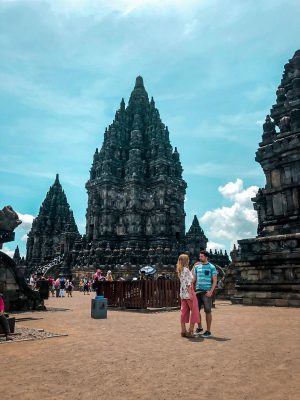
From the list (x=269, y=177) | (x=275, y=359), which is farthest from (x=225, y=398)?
(x=269, y=177)

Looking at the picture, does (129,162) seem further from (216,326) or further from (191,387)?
(191,387)

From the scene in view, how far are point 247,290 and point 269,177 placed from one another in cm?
595

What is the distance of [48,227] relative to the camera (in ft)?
201

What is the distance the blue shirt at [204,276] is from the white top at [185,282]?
265 mm

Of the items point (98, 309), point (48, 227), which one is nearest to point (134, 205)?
point (48, 227)

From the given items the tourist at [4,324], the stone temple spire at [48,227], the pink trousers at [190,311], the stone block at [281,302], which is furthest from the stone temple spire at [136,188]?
the tourist at [4,324]

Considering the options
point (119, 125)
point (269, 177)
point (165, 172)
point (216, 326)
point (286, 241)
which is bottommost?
point (216, 326)

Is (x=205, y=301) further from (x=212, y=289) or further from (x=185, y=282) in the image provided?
(x=185, y=282)

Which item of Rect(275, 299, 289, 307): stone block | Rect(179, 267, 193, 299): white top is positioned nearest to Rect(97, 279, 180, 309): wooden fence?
Rect(275, 299, 289, 307): stone block

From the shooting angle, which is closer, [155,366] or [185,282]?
[155,366]

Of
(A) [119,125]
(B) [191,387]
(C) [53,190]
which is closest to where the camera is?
(B) [191,387]

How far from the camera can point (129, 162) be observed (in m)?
47.6

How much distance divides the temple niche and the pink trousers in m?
6.70

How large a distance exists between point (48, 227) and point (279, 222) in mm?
52576
